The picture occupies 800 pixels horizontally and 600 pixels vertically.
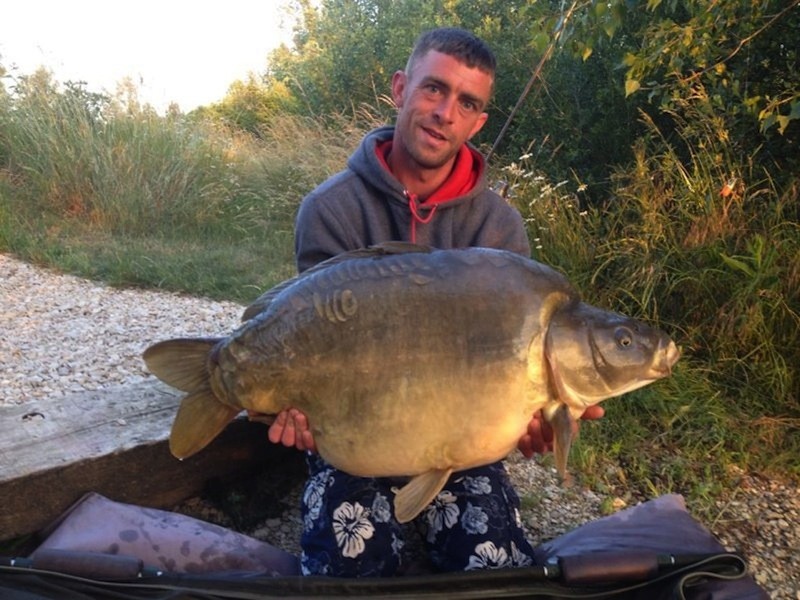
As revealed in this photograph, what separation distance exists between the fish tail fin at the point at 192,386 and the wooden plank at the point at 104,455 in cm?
49

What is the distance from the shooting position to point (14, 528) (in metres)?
1.55

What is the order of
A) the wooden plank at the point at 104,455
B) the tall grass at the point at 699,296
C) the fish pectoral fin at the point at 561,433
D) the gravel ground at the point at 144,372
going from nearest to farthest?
the fish pectoral fin at the point at 561,433 → the wooden plank at the point at 104,455 → the gravel ground at the point at 144,372 → the tall grass at the point at 699,296

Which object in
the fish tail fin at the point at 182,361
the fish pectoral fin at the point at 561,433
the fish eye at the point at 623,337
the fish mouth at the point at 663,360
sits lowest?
the fish pectoral fin at the point at 561,433

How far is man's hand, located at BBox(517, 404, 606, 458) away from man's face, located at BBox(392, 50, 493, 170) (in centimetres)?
64

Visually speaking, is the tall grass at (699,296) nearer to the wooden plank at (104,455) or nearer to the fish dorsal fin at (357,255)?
the wooden plank at (104,455)

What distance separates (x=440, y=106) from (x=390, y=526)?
2.80 feet

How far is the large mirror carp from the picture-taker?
115 cm

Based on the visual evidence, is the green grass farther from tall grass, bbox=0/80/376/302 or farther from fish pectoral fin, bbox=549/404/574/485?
fish pectoral fin, bbox=549/404/574/485

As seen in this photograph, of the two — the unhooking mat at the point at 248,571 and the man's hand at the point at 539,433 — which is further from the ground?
the man's hand at the point at 539,433

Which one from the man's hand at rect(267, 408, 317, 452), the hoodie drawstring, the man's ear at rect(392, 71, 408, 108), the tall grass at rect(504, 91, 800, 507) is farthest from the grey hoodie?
the tall grass at rect(504, 91, 800, 507)

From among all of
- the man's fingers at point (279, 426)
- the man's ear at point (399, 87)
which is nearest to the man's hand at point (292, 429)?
the man's fingers at point (279, 426)

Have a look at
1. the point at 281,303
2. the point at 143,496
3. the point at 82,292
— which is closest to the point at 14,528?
the point at 143,496

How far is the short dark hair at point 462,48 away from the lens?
161 cm

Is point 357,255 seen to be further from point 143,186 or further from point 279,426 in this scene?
point 143,186
